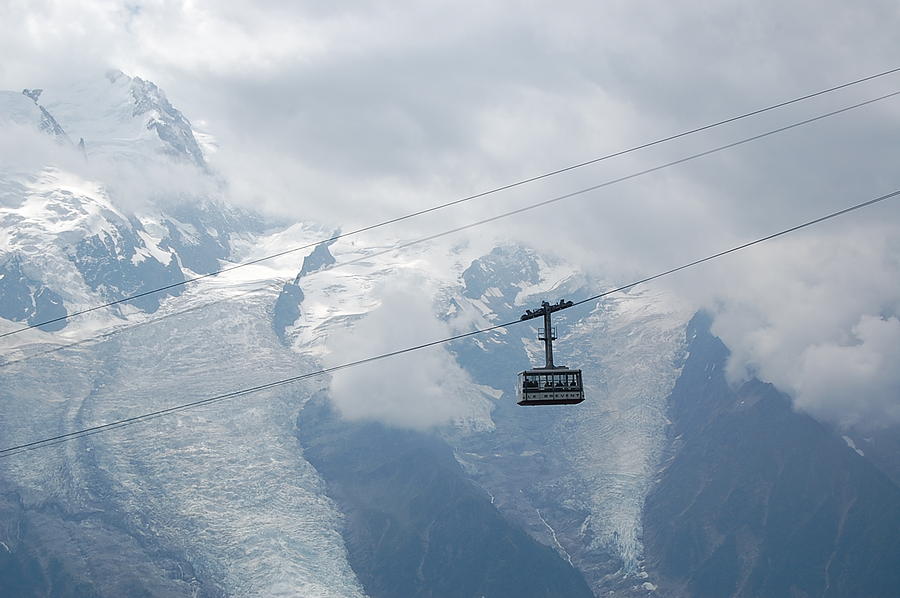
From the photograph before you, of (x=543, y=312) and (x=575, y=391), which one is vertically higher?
(x=543, y=312)

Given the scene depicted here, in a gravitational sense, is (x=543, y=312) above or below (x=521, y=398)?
above
